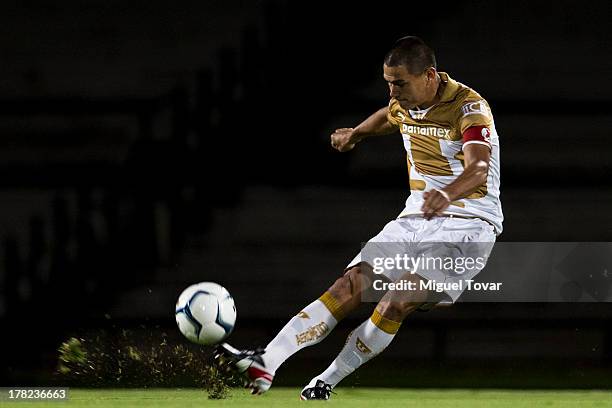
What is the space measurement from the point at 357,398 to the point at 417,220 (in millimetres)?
892

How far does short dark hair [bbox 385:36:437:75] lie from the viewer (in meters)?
5.61

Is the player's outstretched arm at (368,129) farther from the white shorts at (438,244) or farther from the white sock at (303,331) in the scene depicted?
the white sock at (303,331)

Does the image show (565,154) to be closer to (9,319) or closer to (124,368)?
(124,368)

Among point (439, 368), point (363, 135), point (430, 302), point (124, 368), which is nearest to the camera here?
point (430, 302)

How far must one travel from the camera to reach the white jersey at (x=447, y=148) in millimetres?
5762

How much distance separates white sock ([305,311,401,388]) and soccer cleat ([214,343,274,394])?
340mm

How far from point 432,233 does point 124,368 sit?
7.20 ft

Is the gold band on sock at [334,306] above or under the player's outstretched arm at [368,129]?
under

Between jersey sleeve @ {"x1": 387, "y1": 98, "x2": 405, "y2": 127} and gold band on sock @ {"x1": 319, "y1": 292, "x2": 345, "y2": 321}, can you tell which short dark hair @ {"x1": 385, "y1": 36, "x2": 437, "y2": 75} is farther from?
gold band on sock @ {"x1": 319, "y1": 292, "x2": 345, "y2": 321}

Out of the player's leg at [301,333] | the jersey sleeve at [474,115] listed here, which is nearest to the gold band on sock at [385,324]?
the player's leg at [301,333]

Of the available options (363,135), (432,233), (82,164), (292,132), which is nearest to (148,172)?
(82,164)

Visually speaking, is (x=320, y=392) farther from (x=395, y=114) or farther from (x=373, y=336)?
(x=395, y=114)

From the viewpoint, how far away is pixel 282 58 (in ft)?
26.3

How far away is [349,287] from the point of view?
5625 mm
